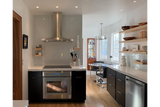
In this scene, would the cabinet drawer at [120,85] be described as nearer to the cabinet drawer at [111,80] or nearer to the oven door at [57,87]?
the cabinet drawer at [111,80]

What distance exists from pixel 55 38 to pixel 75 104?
6.00 feet

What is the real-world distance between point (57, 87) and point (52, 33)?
1.64 metres

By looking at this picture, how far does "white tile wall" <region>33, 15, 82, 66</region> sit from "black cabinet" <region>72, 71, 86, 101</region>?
0.78 meters

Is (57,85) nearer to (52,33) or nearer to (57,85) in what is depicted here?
(57,85)

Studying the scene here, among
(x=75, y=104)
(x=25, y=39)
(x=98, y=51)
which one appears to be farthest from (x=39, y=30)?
(x=98, y=51)

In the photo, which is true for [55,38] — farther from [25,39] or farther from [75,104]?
[75,104]

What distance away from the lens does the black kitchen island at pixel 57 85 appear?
3.49 metres

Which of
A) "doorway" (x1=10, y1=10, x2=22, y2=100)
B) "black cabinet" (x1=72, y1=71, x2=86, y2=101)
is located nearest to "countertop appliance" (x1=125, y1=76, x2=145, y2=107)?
"black cabinet" (x1=72, y1=71, x2=86, y2=101)

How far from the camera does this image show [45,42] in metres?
4.18

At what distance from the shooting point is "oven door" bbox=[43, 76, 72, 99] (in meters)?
3.50

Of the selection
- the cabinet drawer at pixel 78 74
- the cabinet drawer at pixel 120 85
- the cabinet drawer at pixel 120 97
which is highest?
the cabinet drawer at pixel 78 74

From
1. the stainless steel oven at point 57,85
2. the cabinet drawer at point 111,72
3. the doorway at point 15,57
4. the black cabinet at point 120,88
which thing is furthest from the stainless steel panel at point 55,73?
the black cabinet at point 120,88

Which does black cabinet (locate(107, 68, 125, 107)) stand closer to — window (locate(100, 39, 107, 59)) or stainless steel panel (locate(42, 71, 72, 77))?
stainless steel panel (locate(42, 71, 72, 77))

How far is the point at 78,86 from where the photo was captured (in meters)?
3.55
